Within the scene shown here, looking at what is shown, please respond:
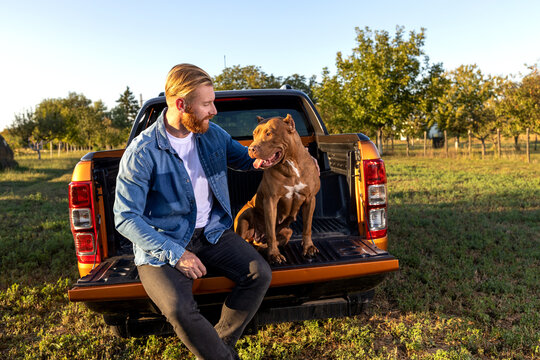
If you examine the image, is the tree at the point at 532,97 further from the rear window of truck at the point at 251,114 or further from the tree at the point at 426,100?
the rear window of truck at the point at 251,114

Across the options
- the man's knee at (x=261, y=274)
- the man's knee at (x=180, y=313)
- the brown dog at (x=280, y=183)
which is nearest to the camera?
the man's knee at (x=180, y=313)

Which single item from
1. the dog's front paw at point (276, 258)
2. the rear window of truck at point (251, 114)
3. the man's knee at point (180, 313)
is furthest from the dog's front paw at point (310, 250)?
the rear window of truck at point (251, 114)

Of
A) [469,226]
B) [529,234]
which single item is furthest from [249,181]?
[529,234]

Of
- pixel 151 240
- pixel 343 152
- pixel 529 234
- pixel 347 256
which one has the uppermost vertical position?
pixel 343 152

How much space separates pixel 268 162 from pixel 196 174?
470mm

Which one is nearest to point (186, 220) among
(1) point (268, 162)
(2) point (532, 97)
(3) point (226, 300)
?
(3) point (226, 300)

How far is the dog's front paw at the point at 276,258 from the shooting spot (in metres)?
2.48

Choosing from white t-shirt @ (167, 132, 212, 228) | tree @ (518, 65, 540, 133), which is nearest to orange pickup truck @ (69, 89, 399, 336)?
white t-shirt @ (167, 132, 212, 228)

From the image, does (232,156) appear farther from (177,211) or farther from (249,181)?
(249,181)

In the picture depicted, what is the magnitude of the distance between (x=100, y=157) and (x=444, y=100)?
26.4 metres

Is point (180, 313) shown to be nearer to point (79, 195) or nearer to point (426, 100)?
point (79, 195)

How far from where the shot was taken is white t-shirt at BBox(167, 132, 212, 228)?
2.31m

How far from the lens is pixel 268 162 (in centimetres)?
241

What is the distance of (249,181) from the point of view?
142 inches
